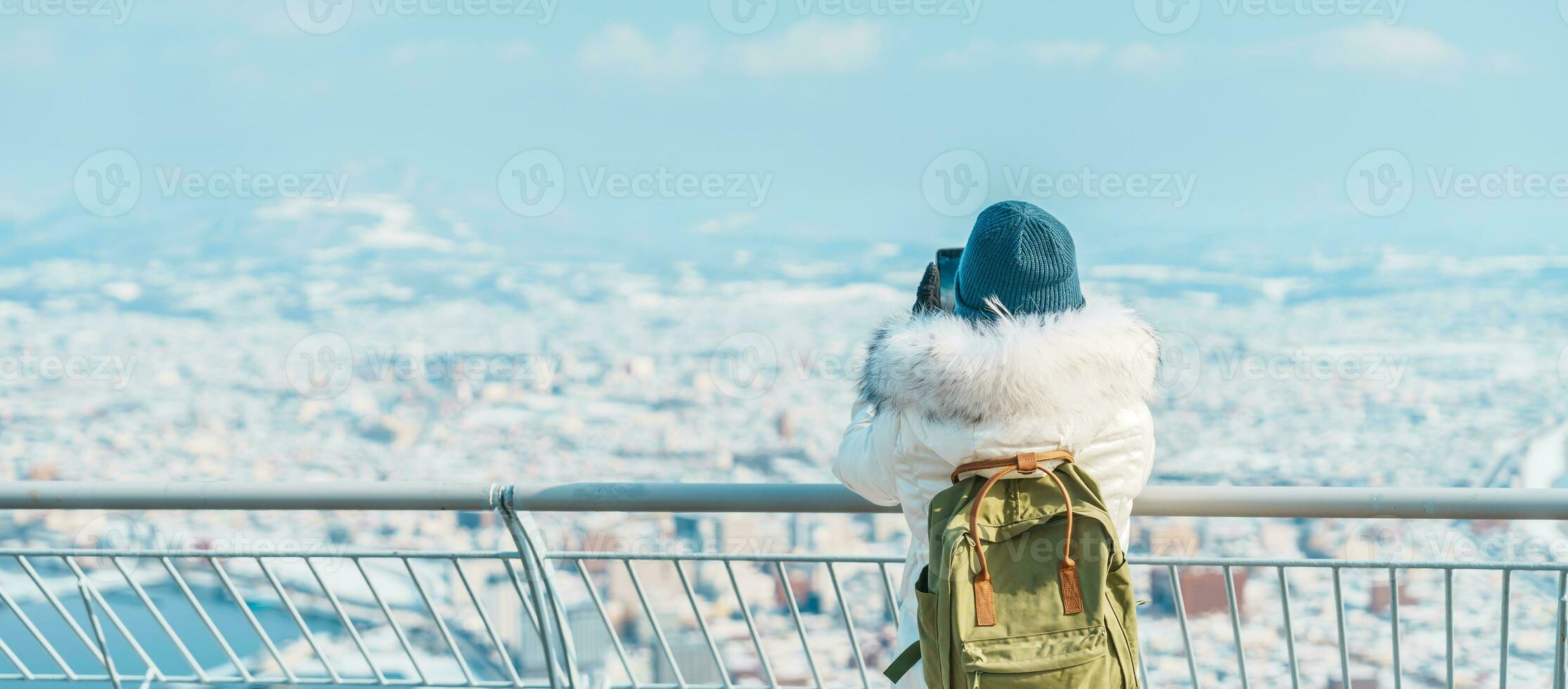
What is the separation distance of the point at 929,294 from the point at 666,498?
80cm

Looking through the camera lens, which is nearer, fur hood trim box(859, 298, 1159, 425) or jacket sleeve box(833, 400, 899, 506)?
fur hood trim box(859, 298, 1159, 425)

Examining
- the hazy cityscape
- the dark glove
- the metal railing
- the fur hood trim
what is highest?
the dark glove

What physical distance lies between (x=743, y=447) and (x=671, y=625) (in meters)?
33.5

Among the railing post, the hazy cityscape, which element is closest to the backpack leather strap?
the railing post

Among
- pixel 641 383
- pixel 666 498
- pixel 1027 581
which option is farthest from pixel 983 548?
pixel 641 383

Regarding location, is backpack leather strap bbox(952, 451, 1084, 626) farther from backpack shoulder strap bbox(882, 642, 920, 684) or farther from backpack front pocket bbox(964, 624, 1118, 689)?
backpack shoulder strap bbox(882, 642, 920, 684)

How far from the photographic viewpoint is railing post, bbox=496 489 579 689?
2.49 m

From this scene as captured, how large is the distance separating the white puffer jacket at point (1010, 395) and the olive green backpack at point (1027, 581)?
0.18 feet

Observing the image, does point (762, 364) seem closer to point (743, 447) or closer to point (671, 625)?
point (743, 447)

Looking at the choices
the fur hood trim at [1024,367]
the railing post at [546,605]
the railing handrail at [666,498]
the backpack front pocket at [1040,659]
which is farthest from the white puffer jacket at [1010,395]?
the railing post at [546,605]

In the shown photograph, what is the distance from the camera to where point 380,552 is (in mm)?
2574

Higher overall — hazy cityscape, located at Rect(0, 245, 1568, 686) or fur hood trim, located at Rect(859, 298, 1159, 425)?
fur hood trim, located at Rect(859, 298, 1159, 425)

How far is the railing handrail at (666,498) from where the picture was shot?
2146 mm

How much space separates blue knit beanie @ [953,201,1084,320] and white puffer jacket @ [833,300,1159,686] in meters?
0.04
